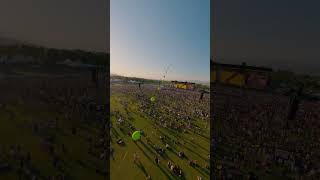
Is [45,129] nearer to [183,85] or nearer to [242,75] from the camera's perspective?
[242,75]

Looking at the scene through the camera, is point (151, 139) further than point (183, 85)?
No

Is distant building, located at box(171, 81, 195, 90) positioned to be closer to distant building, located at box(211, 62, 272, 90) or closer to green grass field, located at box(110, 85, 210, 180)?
green grass field, located at box(110, 85, 210, 180)


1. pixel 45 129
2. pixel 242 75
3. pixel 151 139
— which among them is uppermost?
pixel 242 75

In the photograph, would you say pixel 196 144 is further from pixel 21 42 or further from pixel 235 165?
pixel 21 42

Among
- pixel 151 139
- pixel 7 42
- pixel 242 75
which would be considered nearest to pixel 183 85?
pixel 151 139

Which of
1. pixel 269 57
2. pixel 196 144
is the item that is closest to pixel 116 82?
pixel 196 144

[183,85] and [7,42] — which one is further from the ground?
[7,42]
